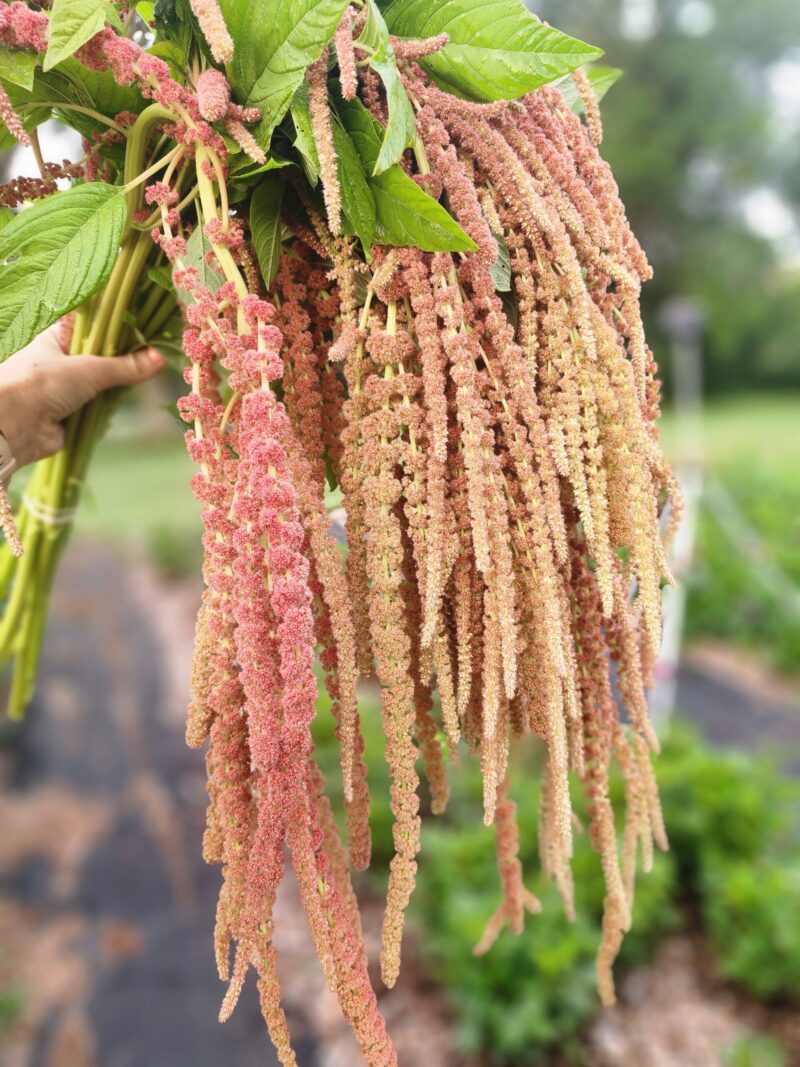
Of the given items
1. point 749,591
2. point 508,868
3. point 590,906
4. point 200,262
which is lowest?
point 749,591

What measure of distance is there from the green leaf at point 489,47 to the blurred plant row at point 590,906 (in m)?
1.87

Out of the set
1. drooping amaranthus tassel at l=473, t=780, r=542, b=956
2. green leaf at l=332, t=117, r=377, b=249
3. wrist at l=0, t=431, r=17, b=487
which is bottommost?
drooping amaranthus tassel at l=473, t=780, r=542, b=956

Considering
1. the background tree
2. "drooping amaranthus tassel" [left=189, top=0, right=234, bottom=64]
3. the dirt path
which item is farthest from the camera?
Answer: the background tree

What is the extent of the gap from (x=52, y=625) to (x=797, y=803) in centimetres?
478

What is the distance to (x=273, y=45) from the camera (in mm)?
445

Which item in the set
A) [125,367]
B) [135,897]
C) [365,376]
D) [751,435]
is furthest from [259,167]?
[751,435]

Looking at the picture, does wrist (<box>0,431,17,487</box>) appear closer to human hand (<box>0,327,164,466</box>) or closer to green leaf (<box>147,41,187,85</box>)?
human hand (<box>0,327,164,466</box>)

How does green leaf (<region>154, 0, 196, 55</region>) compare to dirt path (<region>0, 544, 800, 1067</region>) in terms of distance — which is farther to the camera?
dirt path (<region>0, 544, 800, 1067</region>)

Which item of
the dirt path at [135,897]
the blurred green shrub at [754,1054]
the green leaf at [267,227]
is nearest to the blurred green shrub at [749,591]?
the dirt path at [135,897]

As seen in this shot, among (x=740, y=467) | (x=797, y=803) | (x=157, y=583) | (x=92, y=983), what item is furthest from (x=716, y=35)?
(x=92, y=983)

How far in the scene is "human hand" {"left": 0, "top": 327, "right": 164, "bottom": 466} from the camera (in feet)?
2.12

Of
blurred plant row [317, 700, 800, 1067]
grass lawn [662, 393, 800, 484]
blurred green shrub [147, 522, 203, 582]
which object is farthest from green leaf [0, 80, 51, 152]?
grass lawn [662, 393, 800, 484]

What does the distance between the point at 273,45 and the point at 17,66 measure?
5.4 inches

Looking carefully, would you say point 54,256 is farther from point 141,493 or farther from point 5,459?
point 141,493
